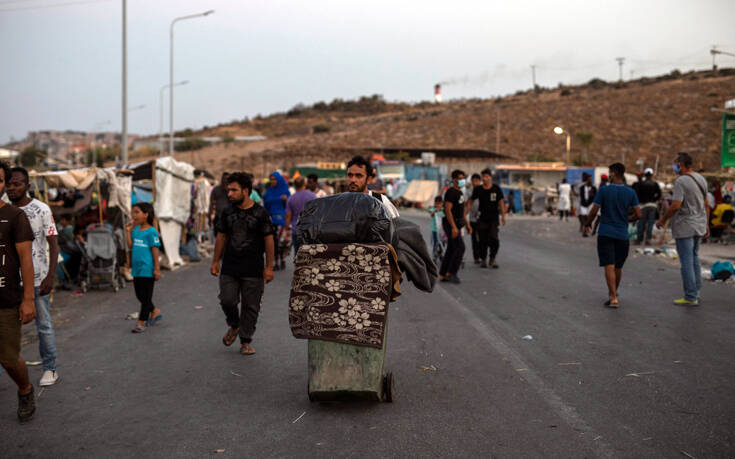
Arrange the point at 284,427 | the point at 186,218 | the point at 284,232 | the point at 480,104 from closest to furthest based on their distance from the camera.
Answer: the point at 284,427, the point at 284,232, the point at 186,218, the point at 480,104

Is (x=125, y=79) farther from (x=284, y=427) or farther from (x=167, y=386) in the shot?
(x=284, y=427)

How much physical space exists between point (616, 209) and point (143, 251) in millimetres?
6391

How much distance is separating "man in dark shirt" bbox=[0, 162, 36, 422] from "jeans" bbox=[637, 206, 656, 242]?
54.5 feet

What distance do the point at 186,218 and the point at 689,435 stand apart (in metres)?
13.3

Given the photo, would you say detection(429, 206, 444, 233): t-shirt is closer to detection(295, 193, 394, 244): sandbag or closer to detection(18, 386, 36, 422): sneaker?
detection(295, 193, 394, 244): sandbag

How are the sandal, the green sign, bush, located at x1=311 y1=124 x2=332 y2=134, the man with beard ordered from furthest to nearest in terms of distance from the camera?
bush, located at x1=311 y1=124 x2=332 y2=134, the green sign, the sandal, the man with beard

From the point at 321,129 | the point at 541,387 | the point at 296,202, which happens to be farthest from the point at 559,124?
the point at 541,387

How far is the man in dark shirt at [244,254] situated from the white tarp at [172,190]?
8.69 meters

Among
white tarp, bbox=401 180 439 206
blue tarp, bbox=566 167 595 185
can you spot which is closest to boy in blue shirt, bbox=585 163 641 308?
blue tarp, bbox=566 167 595 185

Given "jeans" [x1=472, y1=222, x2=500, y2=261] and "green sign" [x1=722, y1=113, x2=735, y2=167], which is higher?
"green sign" [x1=722, y1=113, x2=735, y2=167]

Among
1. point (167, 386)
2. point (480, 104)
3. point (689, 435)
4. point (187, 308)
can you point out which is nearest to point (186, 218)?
point (187, 308)

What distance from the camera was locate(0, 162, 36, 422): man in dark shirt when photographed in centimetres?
485

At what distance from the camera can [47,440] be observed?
15.2 ft

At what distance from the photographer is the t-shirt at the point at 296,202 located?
12375mm
